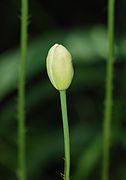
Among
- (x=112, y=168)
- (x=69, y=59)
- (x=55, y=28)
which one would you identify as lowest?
(x=112, y=168)

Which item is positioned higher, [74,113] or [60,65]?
[60,65]

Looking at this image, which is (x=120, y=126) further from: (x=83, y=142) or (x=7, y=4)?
(x=7, y=4)

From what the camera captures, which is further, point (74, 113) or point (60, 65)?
point (74, 113)

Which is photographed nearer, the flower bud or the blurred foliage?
the flower bud

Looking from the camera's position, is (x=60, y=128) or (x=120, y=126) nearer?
(x=120, y=126)

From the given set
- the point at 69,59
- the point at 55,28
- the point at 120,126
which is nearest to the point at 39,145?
the point at 120,126
